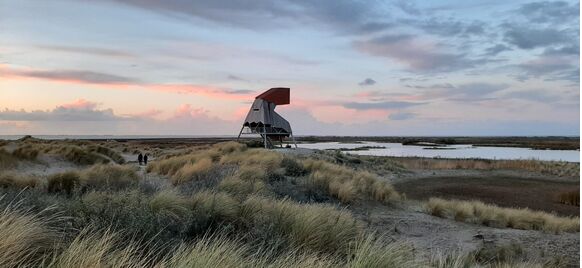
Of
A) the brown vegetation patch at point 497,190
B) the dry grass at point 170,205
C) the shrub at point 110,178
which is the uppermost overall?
Result: the dry grass at point 170,205

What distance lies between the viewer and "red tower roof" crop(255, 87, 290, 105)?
39.1m

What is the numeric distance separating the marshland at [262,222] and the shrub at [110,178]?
0.21ft

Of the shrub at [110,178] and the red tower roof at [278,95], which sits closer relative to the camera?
the shrub at [110,178]

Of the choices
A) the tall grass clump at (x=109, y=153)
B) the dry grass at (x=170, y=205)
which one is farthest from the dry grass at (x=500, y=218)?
the tall grass clump at (x=109, y=153)

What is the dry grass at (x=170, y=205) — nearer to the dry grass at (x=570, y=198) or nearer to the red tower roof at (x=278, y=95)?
the dry grass at (x=570, y=198)

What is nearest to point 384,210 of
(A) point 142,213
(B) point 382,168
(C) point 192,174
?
(C) point 192,174

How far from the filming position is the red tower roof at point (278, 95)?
39.1 m

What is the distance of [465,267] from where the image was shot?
594 centimetres

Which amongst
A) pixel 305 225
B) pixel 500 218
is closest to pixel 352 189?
pixel 500 218

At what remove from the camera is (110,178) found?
13.8m

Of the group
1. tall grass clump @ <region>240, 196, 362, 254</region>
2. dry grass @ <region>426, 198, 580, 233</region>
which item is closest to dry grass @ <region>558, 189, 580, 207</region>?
dry grass @ <region>426, 198, 580, 233</region>

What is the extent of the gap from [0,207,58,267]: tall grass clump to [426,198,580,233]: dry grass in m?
10.5

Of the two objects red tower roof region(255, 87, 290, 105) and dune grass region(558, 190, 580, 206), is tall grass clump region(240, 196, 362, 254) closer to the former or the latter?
dune grass region(558, 190, 580, 206)

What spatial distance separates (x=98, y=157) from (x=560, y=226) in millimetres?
24322
